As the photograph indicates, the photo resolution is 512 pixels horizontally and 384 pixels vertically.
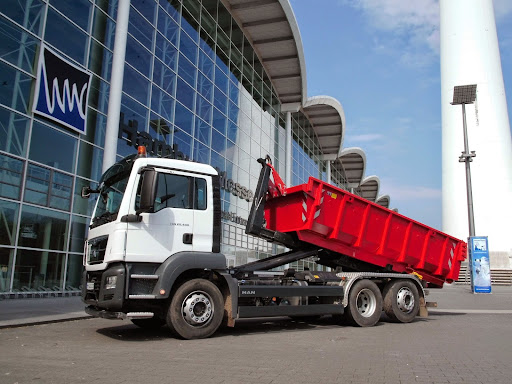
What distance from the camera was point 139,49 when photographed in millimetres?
18609

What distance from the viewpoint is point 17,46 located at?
43.7 ft

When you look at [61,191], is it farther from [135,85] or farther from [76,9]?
[76,9]

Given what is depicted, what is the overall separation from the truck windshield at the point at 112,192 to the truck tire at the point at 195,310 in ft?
5.38

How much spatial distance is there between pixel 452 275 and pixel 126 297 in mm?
8583

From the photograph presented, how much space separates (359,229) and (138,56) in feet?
42.2

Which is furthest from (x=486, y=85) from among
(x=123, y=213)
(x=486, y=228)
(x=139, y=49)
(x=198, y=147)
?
(x=123, y=213)

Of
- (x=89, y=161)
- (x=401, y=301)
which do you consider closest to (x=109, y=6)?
(x=89, y=161)

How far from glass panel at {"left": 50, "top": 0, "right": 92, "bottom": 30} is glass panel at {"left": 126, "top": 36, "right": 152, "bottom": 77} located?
2120 mm

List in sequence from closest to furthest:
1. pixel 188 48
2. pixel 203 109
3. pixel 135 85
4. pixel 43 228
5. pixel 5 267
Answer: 1. pixel 5 267
2. pixel 43 228
3. pixel 135 85
4. pixel 188 48
5. pixel 203 109

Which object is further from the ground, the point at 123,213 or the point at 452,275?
the point at 123,213

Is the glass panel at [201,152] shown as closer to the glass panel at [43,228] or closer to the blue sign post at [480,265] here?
the glass panel at [43,228]

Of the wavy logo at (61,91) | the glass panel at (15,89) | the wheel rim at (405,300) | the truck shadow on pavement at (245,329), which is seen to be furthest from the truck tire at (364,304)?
the glass panel at (15,89)

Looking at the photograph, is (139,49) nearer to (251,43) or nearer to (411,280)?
(251,43)

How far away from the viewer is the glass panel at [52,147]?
1373 centimetres
